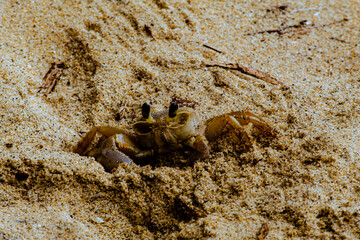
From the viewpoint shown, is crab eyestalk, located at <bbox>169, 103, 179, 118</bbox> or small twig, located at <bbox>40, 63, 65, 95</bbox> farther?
small twig, located at <bbox>40, 63, 65, 95</bbox>

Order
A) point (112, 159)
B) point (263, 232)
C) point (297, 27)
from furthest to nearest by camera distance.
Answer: point (297, 27)
point (112, 159)
point (263, 232)

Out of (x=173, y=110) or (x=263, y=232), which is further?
(x=173, y=110)

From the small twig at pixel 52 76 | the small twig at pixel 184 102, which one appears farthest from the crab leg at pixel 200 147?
the small twig at pixel 52 76

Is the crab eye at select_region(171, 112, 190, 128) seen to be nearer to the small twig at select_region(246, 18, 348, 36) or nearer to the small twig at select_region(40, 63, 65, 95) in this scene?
the small twig at select_region(40, 63, 65, 95)

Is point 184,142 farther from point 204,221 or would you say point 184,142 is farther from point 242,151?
point 204,221

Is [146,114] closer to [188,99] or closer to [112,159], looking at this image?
[112,159]

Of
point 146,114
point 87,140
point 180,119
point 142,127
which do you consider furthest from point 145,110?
point 87,140

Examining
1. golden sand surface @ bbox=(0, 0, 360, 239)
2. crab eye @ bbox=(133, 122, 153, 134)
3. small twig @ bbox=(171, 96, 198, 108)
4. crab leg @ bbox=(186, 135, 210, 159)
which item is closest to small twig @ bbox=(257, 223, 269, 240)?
golden sand surface @ bbox=(0, 0, 360, 239)
